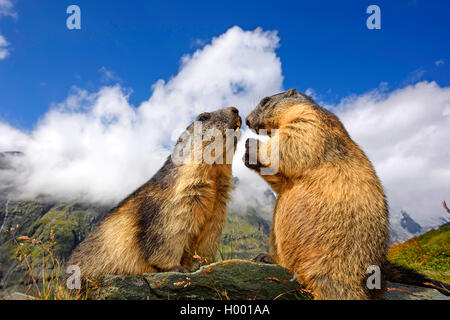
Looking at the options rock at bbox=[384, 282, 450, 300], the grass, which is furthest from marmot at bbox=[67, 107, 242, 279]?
the grass

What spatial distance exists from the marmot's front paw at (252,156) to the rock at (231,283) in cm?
195

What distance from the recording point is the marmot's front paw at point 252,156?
629cm

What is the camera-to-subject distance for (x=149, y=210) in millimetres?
6840

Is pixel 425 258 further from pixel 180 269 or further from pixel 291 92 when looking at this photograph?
pixel 180 269

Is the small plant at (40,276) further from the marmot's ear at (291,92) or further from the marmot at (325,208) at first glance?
the marmot's ear at (291,92)

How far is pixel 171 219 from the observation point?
6.44 meters

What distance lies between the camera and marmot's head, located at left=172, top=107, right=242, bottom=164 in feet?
22.8

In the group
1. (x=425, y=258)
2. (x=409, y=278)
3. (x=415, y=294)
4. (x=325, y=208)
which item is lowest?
(x=415, y=294)

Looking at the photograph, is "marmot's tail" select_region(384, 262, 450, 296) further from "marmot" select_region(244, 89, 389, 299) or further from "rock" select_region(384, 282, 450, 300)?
"marmot" select_region(244, 89, 389, 299)

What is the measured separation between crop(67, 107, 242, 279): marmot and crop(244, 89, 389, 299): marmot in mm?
1148

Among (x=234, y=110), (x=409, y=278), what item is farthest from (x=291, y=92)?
(x=409, y=278)

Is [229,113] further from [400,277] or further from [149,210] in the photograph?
[400,277]

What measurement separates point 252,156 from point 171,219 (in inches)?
87.1
